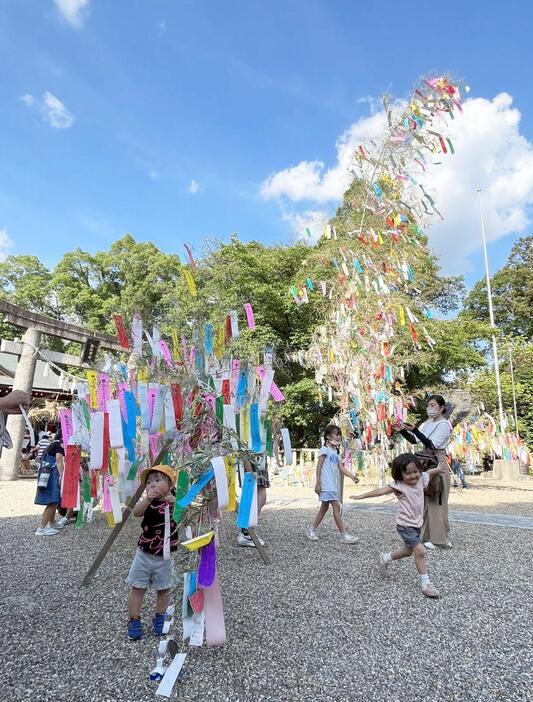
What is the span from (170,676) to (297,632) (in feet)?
2.95

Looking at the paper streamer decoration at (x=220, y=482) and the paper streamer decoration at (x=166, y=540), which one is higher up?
the paper streamer decoration at (x=220, y=482)

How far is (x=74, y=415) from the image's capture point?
15.3ft

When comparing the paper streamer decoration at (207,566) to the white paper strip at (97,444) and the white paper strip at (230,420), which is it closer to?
the white paper strip at (230,420)

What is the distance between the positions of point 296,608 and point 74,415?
306cm

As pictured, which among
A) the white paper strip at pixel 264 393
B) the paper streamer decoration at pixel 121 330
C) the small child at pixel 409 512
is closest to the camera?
the white paper strip at pixel 264 393

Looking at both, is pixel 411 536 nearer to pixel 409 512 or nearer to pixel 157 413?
pixel 409 512

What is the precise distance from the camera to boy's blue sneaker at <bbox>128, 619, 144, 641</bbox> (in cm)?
249

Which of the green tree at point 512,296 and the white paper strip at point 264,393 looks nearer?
the white paper strip at point 264,393

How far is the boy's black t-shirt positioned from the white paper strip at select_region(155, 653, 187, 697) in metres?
0.56

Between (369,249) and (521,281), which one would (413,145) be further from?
(521,281)

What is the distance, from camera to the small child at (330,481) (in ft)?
15.5

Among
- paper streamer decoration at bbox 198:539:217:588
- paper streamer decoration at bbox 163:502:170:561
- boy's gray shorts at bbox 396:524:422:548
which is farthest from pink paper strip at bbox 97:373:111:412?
boy's gray shorts at bbox 396:524:422:548

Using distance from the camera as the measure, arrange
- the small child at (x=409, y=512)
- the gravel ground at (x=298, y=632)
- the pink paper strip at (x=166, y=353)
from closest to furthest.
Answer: the gravel ground at (x=298, y=632), the small child at (x=409, y=512), the pink paper strip at (x=166, y=353)

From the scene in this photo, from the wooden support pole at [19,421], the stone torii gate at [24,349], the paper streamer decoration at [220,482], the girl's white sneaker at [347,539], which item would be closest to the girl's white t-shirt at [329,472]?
the girl's white sneaker at [347,539]
